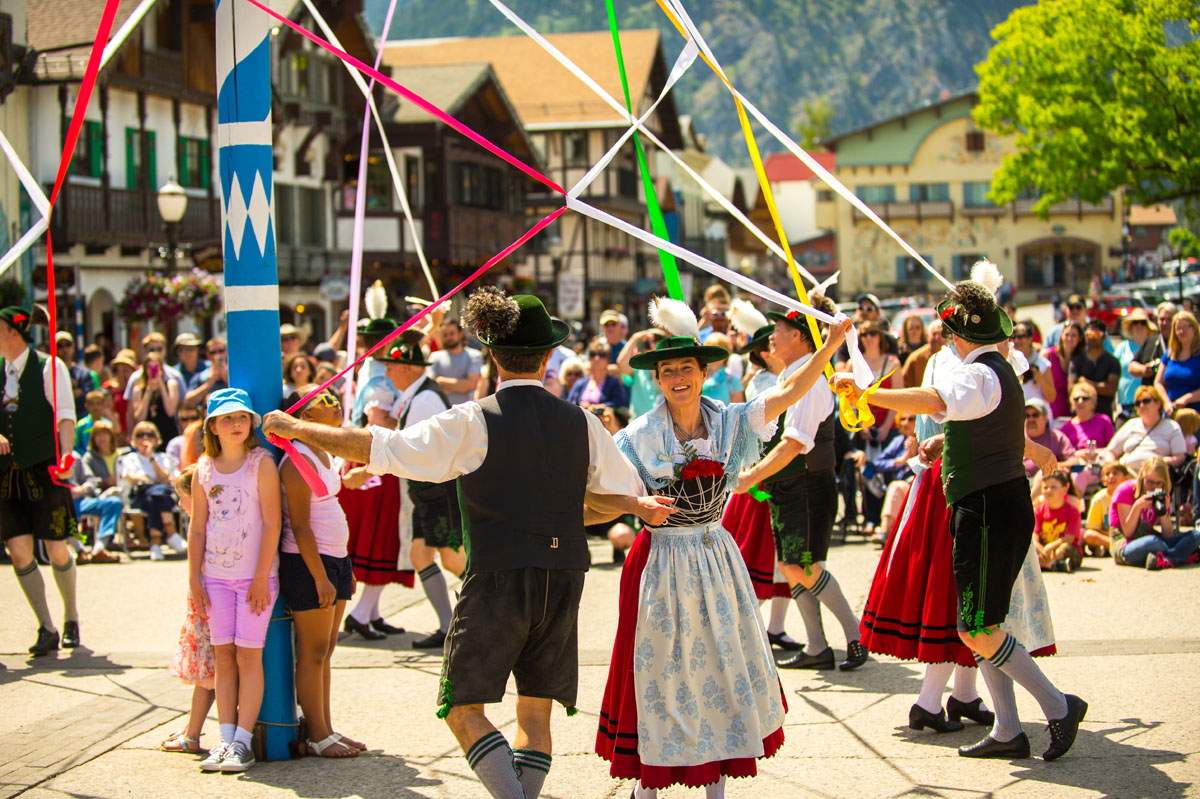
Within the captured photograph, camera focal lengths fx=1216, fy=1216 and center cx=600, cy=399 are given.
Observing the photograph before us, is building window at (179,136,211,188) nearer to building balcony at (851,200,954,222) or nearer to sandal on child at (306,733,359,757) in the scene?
sandal on child at (306,733,359,757)

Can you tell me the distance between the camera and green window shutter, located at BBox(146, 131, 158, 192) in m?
24.1

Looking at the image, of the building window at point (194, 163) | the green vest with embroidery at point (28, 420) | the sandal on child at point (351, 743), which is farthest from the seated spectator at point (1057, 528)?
the building window at point (194, 163)

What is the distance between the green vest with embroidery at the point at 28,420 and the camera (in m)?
6.96

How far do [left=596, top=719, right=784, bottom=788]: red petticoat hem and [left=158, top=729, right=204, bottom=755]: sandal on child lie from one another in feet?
6.59

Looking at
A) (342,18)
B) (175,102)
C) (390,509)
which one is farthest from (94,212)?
(390,509)

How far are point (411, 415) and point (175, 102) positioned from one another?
20.5 m

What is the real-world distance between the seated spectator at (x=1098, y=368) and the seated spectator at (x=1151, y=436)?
2.17 metres

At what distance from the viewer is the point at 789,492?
21.1 ft

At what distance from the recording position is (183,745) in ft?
17.1

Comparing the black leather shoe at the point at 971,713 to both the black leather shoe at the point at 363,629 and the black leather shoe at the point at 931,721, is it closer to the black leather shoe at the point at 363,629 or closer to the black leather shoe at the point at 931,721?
the black leather shoe at the point at 931,721

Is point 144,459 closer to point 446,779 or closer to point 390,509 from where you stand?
point 390,509

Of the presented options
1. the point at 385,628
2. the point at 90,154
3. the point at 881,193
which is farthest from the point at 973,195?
the point at 385,628

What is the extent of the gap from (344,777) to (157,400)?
852 cm

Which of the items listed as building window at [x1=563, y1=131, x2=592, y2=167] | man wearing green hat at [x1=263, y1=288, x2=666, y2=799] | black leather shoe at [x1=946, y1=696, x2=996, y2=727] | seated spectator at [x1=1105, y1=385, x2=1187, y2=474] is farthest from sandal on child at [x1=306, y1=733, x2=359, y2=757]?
building window at [x1=563, y1=131, x2=592, y2=167]
